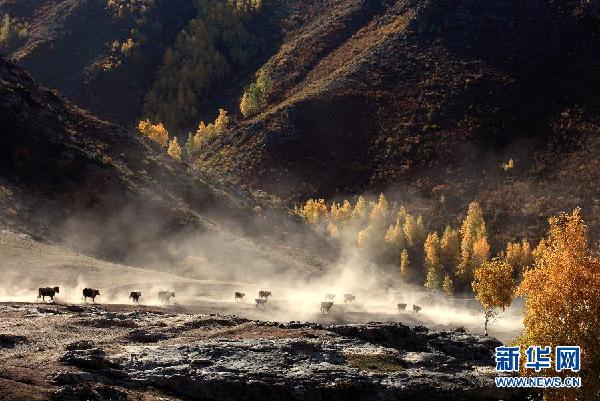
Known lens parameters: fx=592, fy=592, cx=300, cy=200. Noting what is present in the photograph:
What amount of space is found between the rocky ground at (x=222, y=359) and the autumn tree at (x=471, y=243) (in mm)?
75660

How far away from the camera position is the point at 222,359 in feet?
98.9

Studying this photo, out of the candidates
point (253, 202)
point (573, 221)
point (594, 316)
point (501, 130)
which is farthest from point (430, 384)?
point (501, 130)

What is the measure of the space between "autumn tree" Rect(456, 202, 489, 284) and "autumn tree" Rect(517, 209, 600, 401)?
7998 cm

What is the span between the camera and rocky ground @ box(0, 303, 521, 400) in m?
26.3

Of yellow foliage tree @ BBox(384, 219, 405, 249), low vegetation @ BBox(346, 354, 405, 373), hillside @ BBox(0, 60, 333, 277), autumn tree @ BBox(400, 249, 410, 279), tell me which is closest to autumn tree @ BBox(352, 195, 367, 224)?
yellow foliage tree @ BBox(384, 219, 405, 249)

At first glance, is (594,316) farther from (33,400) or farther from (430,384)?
(33,400)

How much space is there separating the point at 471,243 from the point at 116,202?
69.2m

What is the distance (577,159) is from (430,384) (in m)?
126

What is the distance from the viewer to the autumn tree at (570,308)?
2948 cm

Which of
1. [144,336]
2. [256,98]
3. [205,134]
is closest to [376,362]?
[144,336]

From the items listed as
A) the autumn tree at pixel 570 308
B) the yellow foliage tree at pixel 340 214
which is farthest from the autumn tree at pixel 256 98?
the autumn tree at pixel 570 308

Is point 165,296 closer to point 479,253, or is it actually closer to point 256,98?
point 479,253

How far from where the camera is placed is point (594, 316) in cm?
2975

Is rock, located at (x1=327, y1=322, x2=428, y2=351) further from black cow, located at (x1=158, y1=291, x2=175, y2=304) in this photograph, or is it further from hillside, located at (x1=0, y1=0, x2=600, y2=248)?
hillside, located at (x1=0, y1=0, x2=600, y2=248)
